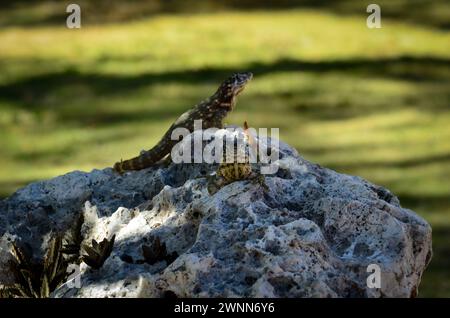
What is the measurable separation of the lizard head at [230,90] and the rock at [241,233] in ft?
2.10

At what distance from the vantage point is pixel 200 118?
4559 millimetres

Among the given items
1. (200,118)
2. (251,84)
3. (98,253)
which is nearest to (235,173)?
(98,253)

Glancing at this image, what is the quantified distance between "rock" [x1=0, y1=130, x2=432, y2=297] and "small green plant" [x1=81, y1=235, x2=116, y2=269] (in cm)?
3

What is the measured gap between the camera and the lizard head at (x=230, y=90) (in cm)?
472

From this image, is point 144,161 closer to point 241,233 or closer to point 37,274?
point 37,274

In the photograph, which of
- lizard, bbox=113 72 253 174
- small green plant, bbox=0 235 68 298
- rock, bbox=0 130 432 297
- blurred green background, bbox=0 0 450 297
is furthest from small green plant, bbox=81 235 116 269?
blurred green background, bbox=0 0 450 297

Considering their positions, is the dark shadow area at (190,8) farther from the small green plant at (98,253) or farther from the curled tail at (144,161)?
the small green plant at (98,253)

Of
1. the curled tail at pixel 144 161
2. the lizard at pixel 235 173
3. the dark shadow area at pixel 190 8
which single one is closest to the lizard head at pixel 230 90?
the curled tail at pixel 144 161

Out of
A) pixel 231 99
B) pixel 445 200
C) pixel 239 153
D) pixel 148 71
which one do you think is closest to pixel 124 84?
pixel 148 71

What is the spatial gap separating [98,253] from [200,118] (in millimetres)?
1125

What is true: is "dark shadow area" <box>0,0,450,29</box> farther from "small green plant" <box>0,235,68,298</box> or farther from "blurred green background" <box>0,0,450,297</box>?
"small green plant" <box>0,235,68,298</box>

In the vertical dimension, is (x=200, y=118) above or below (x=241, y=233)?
above

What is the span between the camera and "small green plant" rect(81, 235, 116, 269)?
358cm
